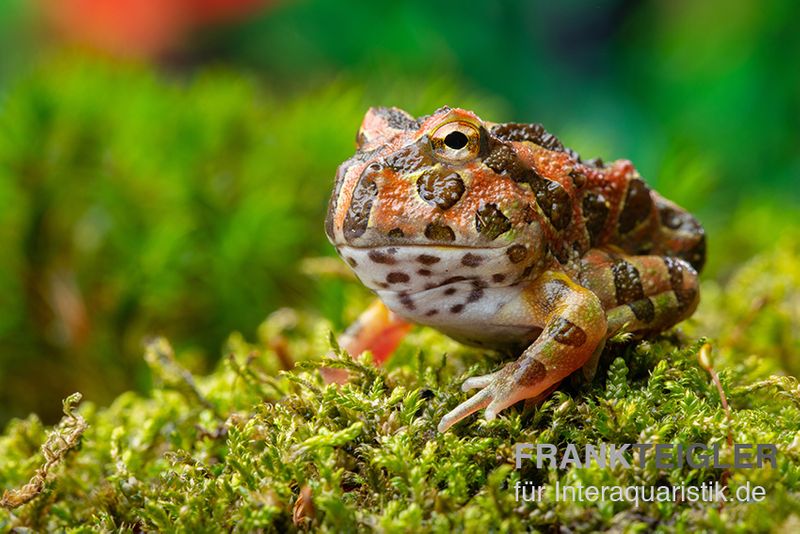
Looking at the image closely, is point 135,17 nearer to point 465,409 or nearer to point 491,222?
point 491,222

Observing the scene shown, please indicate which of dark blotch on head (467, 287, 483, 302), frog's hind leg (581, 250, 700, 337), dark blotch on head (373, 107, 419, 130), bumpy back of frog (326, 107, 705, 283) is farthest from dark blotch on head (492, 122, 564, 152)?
dark blotch on head (467, 287, 483, 302)

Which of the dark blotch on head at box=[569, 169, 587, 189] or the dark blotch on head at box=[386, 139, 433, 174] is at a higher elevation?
the dark blotch on head at box=[569, 169, 587, 189]

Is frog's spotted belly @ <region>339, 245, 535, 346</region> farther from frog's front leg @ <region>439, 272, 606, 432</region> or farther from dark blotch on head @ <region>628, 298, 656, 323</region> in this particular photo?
dark blotch on head @ <region>628, 298, 656, 323</region>

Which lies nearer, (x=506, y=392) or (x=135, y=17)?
(x=506, y=392)

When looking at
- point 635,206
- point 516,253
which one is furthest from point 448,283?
point 635,206

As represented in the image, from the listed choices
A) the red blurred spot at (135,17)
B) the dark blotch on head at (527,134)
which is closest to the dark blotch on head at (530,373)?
the dark blotch on head at (527,134)
